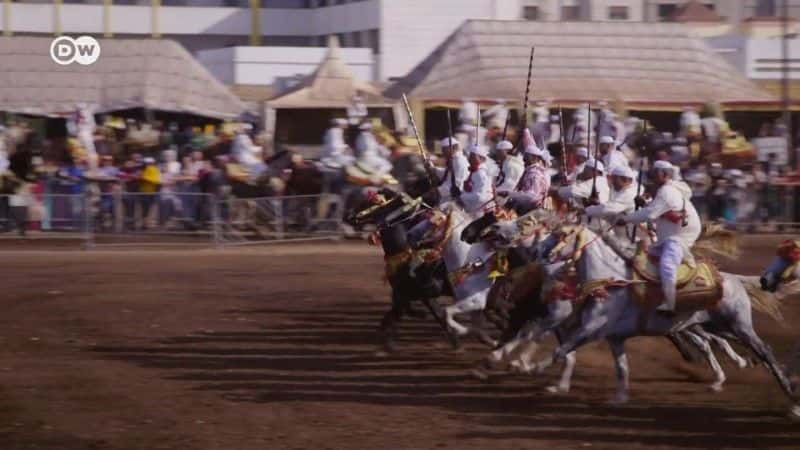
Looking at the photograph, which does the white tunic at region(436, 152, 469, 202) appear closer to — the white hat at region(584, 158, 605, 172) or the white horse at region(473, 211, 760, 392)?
the white hat at region(584, 158, 605, 172)

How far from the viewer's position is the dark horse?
16.7m

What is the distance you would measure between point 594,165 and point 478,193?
4.60 ft

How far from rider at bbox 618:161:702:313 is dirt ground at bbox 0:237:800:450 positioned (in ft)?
3.61

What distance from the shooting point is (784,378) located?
13.6 metres

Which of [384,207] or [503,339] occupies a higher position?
[384,207]

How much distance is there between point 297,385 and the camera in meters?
14.8

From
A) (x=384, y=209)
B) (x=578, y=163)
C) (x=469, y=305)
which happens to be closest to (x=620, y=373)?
(x=469, y=305)

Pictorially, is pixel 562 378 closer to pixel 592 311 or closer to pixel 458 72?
pixel 592 311

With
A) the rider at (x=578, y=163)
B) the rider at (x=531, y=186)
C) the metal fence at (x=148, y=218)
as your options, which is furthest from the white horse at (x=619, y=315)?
the metal fence at (x=148, y=218)

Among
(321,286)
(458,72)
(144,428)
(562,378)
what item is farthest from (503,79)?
(144,428)

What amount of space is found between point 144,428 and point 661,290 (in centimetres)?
455

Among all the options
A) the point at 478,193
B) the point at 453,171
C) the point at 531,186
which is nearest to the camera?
Answer: the point at 531,186

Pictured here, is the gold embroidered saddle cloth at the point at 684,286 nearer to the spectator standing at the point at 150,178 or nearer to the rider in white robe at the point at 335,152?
the spectator standing at the point at 150,178

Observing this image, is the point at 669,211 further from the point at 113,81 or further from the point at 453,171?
the point at 113,81
